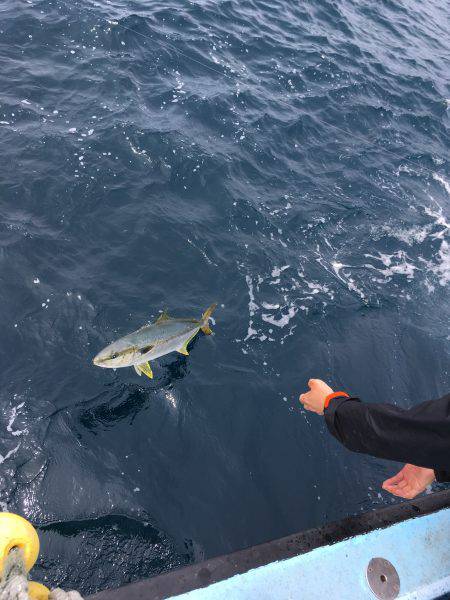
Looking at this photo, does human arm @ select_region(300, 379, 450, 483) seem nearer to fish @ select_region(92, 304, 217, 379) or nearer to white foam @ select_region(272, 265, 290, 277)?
fish @ select_region(92, 304, 217, 379)

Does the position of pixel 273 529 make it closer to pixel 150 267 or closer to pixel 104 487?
pixel 104 487

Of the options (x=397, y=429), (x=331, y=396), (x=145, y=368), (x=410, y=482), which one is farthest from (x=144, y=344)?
(x=410, y=482)

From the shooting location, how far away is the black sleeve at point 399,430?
2.73m

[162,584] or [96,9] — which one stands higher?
[96,9]

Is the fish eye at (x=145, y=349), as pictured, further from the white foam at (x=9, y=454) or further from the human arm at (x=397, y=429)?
the human arm at (x=397, y=429)

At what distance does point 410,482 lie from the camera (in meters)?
4.15

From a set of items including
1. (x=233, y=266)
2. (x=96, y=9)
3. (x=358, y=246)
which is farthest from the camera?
(x=96, y=9)

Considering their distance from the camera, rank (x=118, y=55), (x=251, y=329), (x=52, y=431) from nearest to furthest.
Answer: (x=52, y=431) < (x=251, y=329) < (x=118, y=55)

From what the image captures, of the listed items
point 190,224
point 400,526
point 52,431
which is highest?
point 400,526

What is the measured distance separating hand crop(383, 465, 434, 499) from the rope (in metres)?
3.39

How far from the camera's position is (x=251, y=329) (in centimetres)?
689

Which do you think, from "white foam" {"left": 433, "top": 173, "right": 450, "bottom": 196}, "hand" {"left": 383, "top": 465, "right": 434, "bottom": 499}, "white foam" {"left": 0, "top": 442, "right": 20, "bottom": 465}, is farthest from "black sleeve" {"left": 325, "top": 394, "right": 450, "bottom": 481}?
"white foam" {"left": 433, "top": 173, "right": 450, "bottom": 196}

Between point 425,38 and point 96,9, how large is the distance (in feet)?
57.9

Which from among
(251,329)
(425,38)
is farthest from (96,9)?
(425,38)
